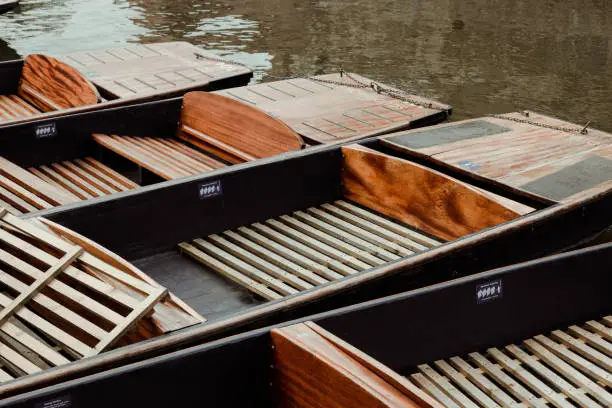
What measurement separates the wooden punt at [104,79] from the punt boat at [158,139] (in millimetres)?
580

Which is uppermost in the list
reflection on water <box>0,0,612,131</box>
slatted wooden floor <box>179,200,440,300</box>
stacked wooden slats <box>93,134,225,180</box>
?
stacked wooden slats <box>93,134,225,180</box>

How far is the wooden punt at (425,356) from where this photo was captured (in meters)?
4.26

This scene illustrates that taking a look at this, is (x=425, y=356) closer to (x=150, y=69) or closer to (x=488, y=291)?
(x=488, y=291)

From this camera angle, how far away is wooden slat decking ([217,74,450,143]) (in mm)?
8713

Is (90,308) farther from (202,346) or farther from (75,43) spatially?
(75,43)

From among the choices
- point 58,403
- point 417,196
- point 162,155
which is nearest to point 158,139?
point 162,155

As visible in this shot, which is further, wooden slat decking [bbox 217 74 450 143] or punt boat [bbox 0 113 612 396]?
wooden slat decking [bbox 217 74 450 143]

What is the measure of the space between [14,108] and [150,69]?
1705mm

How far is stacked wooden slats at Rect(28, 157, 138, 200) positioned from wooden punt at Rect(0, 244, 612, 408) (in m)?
3.71

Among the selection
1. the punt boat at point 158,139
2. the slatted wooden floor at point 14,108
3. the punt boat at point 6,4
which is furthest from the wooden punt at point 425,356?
the punt boat at point 6,4

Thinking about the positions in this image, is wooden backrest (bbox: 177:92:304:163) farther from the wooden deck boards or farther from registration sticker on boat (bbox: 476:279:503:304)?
registration sticker on boat (bbox: 476:279:503:304)

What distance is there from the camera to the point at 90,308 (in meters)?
5.27

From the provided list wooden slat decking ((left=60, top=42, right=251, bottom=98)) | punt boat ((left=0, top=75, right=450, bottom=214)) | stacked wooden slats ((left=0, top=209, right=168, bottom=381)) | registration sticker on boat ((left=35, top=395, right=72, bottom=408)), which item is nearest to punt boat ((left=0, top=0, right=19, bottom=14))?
wooden slat decking ((left=60, top=42, right=251, bottom=98))

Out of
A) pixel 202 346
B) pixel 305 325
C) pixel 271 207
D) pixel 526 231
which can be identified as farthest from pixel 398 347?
pixel 271 207
